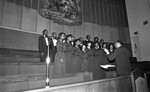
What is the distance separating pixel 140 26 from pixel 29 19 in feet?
24.3

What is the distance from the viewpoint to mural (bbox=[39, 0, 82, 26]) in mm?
6668

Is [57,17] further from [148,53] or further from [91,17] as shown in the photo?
[148,53]

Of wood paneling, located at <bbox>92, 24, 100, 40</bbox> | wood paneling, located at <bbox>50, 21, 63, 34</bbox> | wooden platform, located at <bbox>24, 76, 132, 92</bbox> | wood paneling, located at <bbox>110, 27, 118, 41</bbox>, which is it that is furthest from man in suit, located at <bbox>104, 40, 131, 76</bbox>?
wood paneling, located at <bbox>110, 27, 118, 41</bbox>

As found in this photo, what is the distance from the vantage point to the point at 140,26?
8.23 metres

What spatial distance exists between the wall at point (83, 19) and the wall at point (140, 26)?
970 mm

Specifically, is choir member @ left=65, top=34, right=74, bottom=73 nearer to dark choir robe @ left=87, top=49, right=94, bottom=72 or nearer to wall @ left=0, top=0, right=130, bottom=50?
dark choir robe @ left=87, top=49, right=94, bottom=72

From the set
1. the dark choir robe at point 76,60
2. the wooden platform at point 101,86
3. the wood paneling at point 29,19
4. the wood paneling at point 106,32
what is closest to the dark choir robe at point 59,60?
the dark choir robe at point 76,60

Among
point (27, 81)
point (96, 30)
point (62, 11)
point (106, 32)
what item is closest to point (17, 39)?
point (62, 11)

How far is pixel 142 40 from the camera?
7.95 meters

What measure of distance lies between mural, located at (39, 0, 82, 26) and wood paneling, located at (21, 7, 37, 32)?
1.56ft

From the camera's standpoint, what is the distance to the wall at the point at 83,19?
5.55 m

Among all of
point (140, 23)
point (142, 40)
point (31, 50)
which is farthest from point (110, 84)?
point (140, 23)

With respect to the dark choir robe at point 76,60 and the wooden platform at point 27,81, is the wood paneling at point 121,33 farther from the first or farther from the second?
the wooden platform at point 27,81

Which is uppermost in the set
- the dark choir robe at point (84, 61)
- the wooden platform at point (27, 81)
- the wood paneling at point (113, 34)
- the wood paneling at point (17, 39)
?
the wood paneling at point (113, 34)
